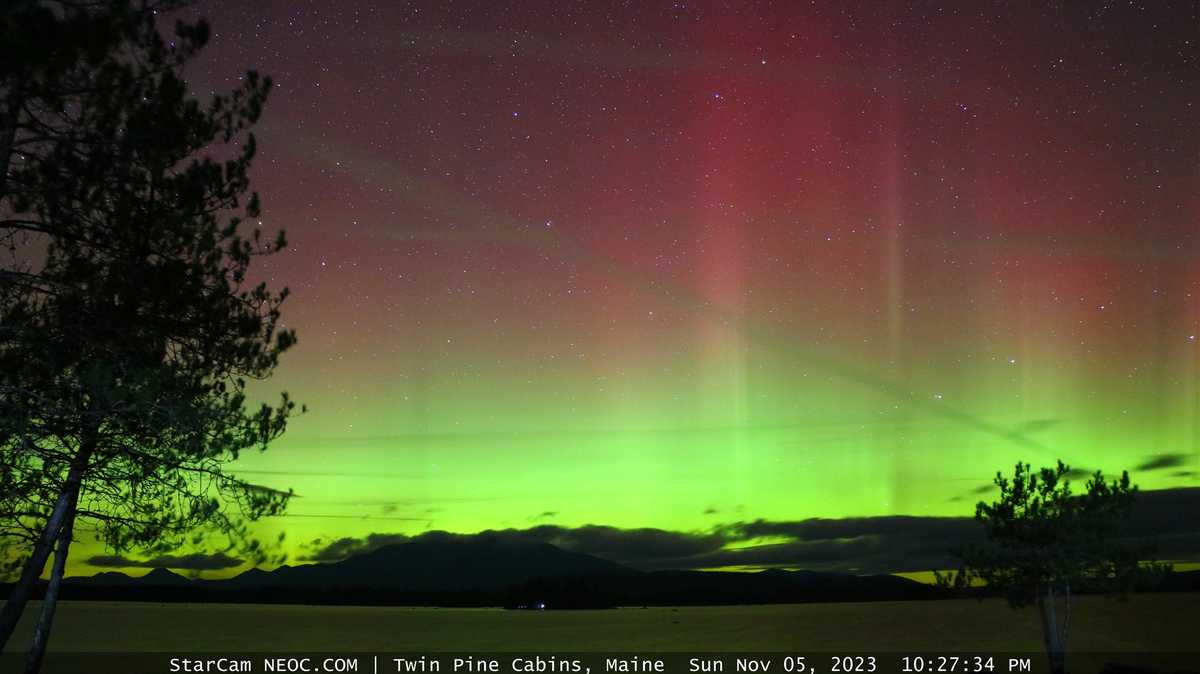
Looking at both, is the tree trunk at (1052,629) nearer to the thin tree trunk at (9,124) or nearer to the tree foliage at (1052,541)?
the tree foliage at (1052,541)

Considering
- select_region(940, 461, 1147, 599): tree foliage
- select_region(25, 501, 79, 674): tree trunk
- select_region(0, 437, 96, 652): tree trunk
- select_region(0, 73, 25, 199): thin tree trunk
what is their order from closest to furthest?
select_region(0, 73, 25, 199): thin tree trunk → select_region(0, 437, 96, 652): tree trunk → select_region(25, 501, 79, 674): tree trunk → select_region(940, 461, 1147, 599): tree foliage

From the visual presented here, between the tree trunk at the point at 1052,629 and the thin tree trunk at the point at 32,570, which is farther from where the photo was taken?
the tree trunk at the point at 1052,629

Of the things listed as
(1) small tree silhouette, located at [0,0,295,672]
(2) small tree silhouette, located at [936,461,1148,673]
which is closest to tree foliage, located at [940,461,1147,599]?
(2) small tree silhouette, located at [936,461,1148,673]

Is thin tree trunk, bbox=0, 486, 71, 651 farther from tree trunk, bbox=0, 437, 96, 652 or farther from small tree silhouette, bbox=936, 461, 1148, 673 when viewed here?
small tree silhouette, bbox=936, 461, 1148, 673

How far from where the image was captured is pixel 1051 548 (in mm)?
29047

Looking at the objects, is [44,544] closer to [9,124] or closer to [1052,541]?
[9,124]

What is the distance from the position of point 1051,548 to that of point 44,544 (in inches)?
1028

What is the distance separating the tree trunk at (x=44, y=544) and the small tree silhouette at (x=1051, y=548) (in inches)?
939

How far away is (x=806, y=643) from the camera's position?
71.2 meters

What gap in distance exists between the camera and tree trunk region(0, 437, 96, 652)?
51.3 ft

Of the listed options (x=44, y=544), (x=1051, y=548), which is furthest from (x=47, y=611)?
(x=1051, y=548)

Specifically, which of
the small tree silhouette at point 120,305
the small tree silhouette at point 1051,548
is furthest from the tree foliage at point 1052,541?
the small tree silhouette at point 120,305

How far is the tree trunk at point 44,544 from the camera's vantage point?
15648mm

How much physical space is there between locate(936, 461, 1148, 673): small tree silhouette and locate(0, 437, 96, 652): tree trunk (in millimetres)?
23852
